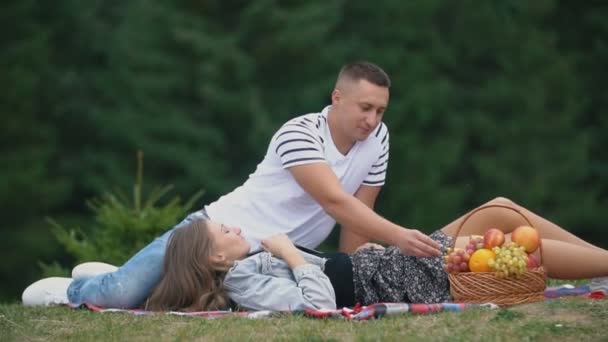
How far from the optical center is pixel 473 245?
591cm

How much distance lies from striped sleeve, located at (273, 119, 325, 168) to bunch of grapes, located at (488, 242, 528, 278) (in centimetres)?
110

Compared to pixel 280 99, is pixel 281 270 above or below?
below

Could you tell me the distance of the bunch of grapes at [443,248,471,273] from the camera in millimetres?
5828

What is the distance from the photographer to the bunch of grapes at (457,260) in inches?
229

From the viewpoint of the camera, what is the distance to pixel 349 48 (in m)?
24.8

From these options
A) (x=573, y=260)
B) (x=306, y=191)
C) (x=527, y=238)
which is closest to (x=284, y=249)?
(x=306, y=191)

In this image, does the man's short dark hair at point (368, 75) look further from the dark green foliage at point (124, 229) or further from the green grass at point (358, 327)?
the dark green foliage at point (124, 229)

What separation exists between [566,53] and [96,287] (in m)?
20.4

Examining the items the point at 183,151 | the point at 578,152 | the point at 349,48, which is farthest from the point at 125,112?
the point at 578,152

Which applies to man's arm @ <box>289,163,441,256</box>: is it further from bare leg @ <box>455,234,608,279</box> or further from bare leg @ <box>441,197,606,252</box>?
bare leg @ <box>455,234,608,279</box>

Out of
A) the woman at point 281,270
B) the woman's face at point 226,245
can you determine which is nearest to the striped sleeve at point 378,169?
the woman at point 281,270

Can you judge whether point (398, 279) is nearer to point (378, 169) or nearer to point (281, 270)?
point (281, 270)

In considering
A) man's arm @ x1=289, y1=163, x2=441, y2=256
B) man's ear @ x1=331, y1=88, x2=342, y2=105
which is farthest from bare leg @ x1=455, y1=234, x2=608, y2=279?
man's ear @ x1=331, y1=88, x2=342, y2=105

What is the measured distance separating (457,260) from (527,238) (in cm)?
36
